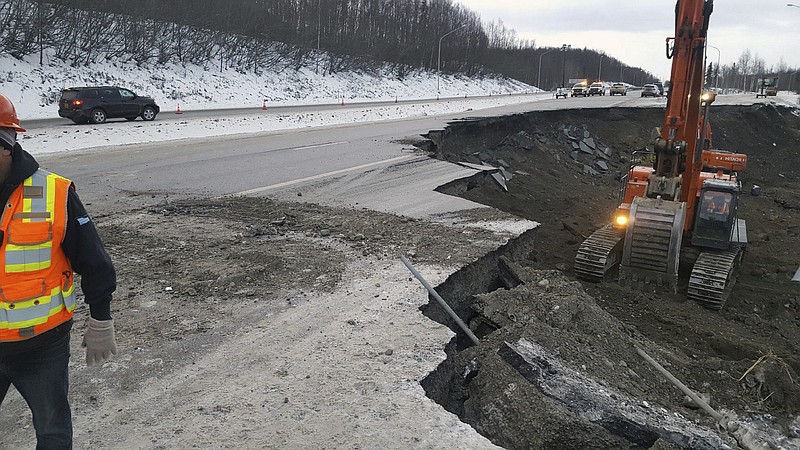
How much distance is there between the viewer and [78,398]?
366 cm

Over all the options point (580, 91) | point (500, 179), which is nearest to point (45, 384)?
point (500, 179)

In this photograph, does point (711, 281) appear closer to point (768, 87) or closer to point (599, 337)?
point (599, 337)

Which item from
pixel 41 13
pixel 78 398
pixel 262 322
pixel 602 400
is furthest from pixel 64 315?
pixel 41 13

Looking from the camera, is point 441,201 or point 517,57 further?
point 517,57

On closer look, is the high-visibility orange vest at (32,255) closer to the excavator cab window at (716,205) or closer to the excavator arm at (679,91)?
the excavator arm at (679,91)

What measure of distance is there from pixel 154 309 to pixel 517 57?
11173 centimetres

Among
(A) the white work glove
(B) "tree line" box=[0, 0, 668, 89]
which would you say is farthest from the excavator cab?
(B) "tree line" box=[0, 0, 668, 89]

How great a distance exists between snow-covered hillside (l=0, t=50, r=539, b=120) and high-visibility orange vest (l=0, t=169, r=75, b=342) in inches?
1039

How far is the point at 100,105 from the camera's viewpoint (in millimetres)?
21562

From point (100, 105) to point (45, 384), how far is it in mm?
Result: 21760

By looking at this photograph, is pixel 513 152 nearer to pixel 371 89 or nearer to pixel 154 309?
pixel 154 309

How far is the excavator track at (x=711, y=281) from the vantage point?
8.38 metres

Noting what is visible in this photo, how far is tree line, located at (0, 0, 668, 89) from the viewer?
104ft

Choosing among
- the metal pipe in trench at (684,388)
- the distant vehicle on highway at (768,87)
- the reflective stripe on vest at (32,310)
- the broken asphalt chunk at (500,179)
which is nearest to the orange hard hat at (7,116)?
the reflective stripe on vest at (32,310)
